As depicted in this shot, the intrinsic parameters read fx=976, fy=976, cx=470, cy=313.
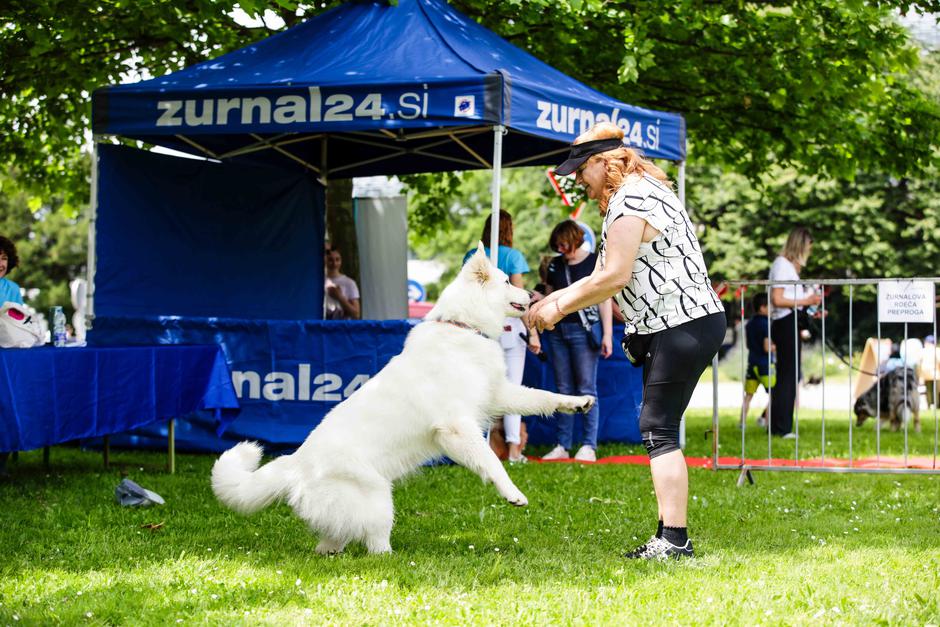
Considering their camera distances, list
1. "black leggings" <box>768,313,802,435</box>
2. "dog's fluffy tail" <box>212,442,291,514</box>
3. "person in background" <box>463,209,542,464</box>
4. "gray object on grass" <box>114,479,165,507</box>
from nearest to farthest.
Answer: "dog's fluffy tail" <box>212,442,291,514</box> < "gray object on grass" <box>114,479,165,507</box> < "person in background" <box>463,209,542,464</box> < "black leggings" <box>768,313,802,435</box>

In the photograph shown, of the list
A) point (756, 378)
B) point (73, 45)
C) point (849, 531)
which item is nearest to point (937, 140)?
point (756, 378)

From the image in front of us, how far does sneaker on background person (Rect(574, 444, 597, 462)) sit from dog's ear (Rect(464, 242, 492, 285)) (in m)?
3.70

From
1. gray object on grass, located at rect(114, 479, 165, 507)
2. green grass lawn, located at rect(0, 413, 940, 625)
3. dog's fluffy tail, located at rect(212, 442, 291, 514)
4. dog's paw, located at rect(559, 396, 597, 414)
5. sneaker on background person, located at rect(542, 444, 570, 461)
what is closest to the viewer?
Result: green grass lawn, located at rect(0, 413, 940, 625)

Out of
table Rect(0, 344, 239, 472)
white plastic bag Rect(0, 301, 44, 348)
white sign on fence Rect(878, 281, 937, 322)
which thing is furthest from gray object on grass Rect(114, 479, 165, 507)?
white sign on fence Rect(878, 281, 937, 322)

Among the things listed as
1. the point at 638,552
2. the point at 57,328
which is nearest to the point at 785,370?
the point at 638,552

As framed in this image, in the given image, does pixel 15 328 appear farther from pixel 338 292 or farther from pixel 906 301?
pixel 906 301

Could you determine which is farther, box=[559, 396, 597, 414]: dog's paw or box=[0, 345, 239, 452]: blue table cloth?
box=[0, 345, 239, 452]: blue table cloth

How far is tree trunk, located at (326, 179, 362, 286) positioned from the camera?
1220cm

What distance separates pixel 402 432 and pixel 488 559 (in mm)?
714

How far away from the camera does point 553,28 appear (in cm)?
1041

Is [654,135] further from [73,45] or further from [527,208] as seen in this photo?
[527,208]

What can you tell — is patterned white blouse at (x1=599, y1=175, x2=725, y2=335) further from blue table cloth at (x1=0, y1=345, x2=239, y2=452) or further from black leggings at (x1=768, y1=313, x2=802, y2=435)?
black leggings at (x1=768, y1=313, x2=802, y2=435)

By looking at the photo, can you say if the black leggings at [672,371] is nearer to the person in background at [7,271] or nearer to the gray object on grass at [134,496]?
the gray object on grass at [134,496]

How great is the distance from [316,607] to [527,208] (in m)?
32.9
